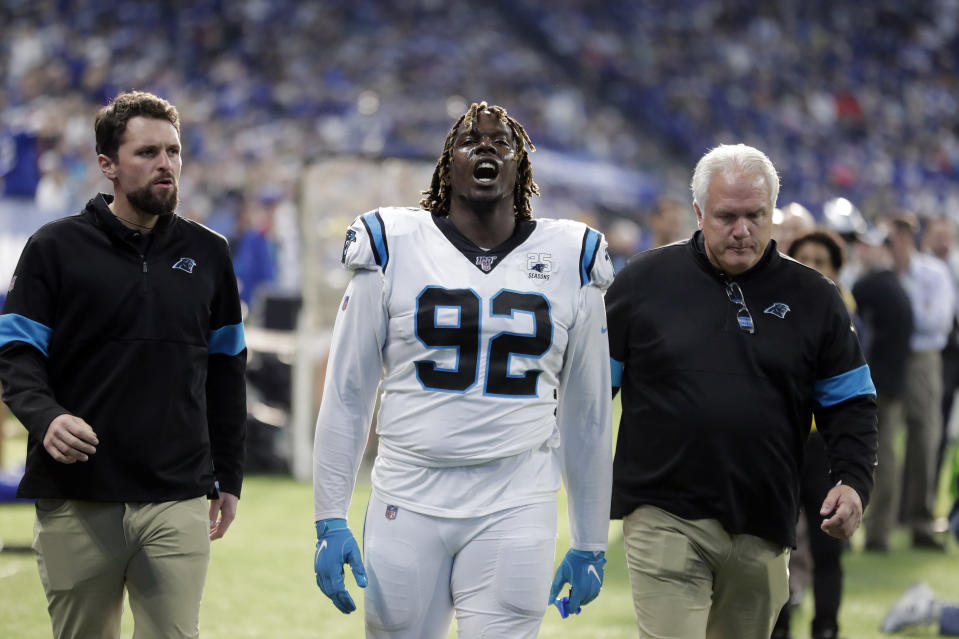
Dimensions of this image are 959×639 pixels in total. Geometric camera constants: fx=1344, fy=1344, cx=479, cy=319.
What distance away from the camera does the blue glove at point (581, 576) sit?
3.58 meters

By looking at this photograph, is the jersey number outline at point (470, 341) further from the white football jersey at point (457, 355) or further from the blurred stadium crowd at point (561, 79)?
the blurred stadium crowd at point (561, 79)

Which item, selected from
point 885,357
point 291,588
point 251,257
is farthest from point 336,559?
point 251,257

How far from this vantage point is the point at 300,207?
37.1ft

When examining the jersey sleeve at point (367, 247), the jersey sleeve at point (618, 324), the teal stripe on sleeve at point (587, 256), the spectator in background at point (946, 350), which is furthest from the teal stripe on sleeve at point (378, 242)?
the spectator in background at point (946, 350)

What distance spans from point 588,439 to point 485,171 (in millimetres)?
773

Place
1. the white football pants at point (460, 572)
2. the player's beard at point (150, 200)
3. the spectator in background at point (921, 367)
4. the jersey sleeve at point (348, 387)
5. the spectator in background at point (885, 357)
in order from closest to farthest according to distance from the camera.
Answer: the white football pants at point (460, 572)
the jersey sleeve at point (348, 387)
the player's beard at point (150, 200)
the spectator in background at point (885, 357)
the spectator in background at point (921, 367)

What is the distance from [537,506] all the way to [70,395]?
1.31 metres

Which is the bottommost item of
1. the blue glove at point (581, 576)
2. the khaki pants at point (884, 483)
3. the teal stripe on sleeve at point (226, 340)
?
the khaki pants at point (884, 483)

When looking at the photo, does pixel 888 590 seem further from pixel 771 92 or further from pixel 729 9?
pixel 729 9

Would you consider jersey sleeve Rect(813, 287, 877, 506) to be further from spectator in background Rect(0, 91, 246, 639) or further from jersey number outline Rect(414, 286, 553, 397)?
spectator in background Rect(0, 91, 246, 639)

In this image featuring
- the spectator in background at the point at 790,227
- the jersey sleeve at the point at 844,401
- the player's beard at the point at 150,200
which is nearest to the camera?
the player's beard at the point at 150,200

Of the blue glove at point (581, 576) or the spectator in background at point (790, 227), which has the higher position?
the spectator in background at point (790, 227)

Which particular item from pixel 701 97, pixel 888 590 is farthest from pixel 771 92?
pixel 888 590

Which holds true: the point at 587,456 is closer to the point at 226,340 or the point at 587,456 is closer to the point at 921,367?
the point at 226,340
